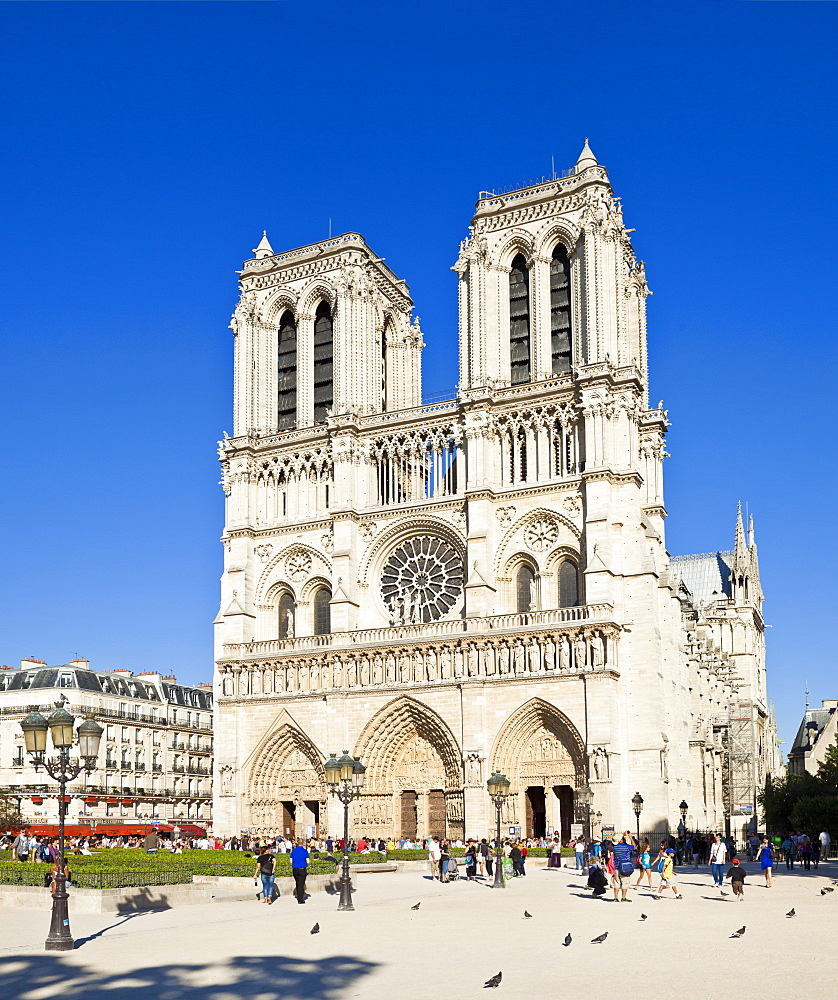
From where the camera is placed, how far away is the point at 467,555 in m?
44.6

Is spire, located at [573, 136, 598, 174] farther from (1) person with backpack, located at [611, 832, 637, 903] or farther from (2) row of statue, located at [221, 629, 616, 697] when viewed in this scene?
(1) person with backpack, located at [611, 832, 637, 903]

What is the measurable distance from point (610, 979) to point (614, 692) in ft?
91.0

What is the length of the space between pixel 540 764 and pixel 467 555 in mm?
8139

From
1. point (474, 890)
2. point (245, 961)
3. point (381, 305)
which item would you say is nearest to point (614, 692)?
point (474, 890)

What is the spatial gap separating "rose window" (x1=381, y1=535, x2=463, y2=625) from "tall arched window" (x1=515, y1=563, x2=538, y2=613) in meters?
2.27

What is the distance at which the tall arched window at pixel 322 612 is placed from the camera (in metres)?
47.8

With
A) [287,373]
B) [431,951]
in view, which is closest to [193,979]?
[431,951]

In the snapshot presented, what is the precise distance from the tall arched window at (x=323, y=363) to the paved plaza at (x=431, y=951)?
1124 inches

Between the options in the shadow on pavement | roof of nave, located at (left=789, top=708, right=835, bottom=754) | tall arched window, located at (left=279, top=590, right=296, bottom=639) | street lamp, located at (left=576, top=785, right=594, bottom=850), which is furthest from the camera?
roof of nave, located at (left=789, top=708, right=835, bottom=754)

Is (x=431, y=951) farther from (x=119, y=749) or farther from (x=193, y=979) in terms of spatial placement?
(x=119, y=749)

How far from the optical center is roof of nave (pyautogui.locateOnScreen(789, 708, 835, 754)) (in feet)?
311

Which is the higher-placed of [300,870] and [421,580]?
[421,580]

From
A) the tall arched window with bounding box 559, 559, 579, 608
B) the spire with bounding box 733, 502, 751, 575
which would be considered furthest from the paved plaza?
the spire with bounding box 733, 502, 751, 575

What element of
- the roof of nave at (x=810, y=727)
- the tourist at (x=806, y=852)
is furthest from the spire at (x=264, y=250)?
the roof of nave at (x=810, y=727)
